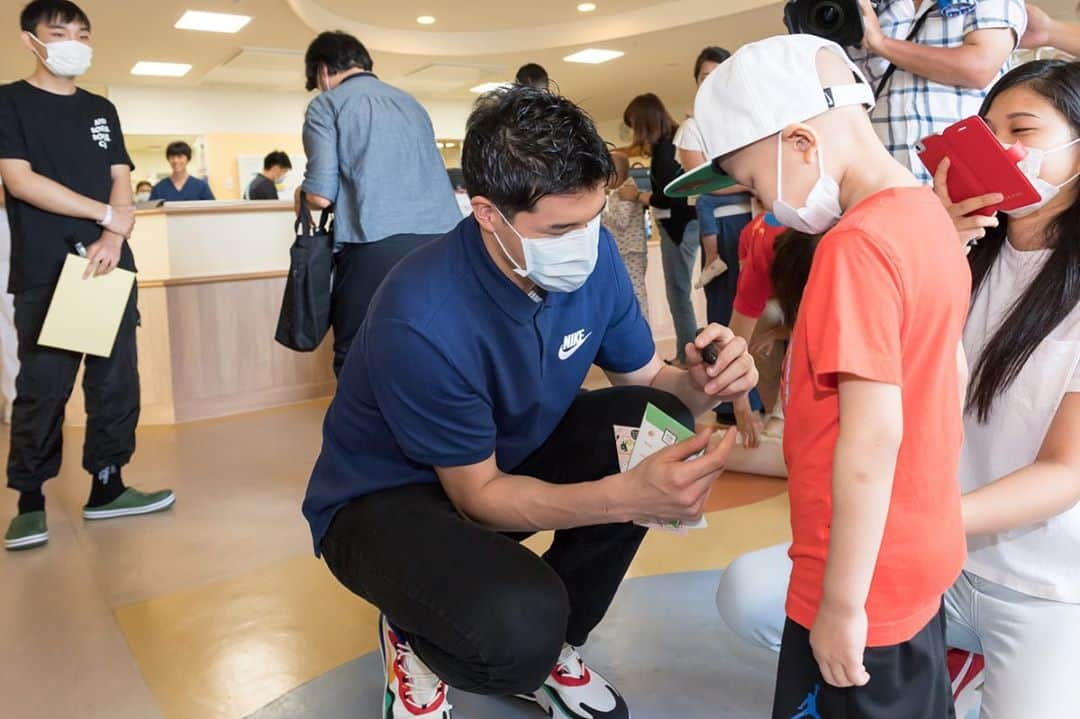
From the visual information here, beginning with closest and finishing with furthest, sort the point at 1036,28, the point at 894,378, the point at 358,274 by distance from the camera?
1. the point at 894,378
2. the point at 1036,28
3. the point at 358,274

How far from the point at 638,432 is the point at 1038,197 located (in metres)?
0.63

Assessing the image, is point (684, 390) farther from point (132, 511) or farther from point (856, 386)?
point (132, 511)

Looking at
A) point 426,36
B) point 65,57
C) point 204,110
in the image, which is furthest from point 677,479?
point 204,110

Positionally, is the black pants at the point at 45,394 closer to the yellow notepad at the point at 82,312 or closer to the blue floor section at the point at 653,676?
the yellow notepad at the point at 82,312

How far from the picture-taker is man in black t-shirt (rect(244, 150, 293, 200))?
6430 mm

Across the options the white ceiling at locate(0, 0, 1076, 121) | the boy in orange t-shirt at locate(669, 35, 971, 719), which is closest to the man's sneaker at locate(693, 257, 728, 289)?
the boy in orange t-shirt at locate(669, 35, 971, 719)

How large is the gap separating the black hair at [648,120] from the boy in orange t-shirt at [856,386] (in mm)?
2873

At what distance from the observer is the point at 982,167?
45.3 inches

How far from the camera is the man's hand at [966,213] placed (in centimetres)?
117

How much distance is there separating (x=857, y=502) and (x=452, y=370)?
614 mm

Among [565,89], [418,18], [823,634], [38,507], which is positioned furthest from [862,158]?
[565,89]

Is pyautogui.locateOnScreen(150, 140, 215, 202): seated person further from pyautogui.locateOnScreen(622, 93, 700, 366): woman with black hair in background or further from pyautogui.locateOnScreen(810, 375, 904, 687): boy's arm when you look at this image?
pyautogui.locateOnScreen(810, 375, 904, 687): boy's arm

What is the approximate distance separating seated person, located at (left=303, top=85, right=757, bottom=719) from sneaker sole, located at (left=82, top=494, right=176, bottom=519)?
144cm

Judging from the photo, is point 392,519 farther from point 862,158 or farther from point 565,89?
point 565,89
